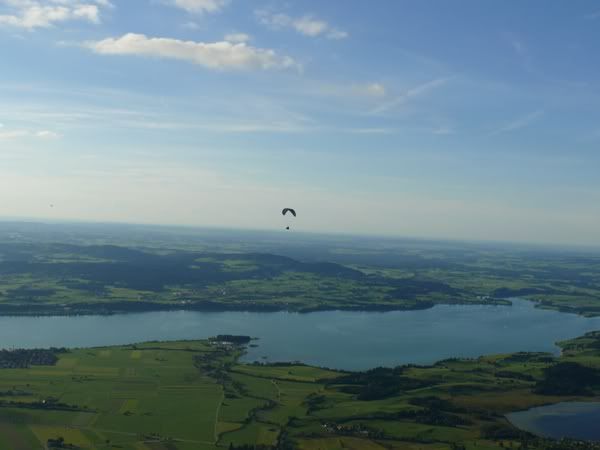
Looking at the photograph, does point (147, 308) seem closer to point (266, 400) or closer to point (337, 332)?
point (337, 332)

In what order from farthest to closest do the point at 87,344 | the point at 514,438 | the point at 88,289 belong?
1. the point at 88,289
2. the point at 87,344
3. the point at 514,438

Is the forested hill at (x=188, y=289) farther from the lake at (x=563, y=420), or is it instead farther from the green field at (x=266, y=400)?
the lake at (x=563, y=420)

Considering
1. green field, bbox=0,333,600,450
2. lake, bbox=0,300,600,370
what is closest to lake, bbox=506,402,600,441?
green field, bbox=0,333,600,450

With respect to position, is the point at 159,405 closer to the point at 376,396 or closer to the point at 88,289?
the point at 376,396

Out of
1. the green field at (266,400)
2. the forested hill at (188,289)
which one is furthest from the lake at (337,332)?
the green field at (266,400)

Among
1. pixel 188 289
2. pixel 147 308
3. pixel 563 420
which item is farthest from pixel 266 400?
pixel 188 289

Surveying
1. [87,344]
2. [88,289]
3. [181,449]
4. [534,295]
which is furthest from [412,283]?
[181,449]
